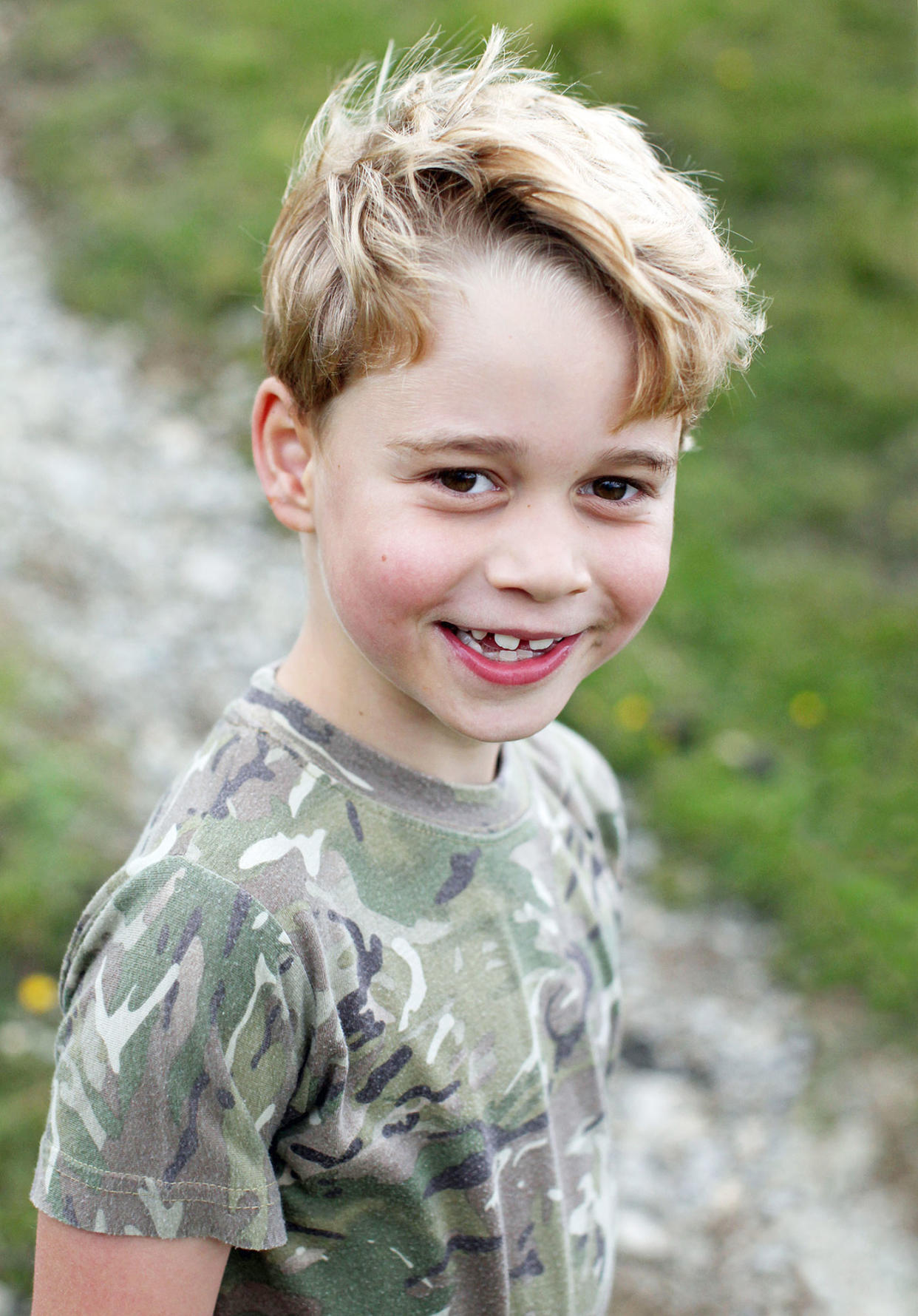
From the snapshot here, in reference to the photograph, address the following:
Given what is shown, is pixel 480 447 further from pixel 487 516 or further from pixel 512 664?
pixel 512 664

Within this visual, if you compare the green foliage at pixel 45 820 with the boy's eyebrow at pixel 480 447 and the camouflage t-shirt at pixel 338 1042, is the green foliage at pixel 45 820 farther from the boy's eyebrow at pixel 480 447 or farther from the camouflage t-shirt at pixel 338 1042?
the boy's eyebrow at pixel 480 447

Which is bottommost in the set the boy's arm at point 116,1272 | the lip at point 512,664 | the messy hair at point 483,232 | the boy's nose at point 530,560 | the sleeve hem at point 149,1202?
the boy's arm at point 116,1272

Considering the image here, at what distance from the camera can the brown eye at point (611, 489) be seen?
4.60 ft

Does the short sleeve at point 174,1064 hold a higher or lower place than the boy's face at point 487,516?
lower

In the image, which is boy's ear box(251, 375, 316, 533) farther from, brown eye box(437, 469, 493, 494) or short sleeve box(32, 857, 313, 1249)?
short sleeve box(32, 857, 313, 1249)

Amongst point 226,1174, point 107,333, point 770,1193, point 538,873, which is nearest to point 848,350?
point 107,333

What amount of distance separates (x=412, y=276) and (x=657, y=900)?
8.73 feet

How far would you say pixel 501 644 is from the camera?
142 centimetres

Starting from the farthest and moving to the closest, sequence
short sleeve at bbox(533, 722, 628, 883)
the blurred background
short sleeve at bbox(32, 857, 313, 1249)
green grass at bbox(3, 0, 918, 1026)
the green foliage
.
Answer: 1. green grass at bbox(3, 0, 918, 1026)
2. the blurred background
3. the green foliage
4. short sleeve at bbox(533, 722, 628, 883)
5. short sleeve at bbox(32, 857, 313, 1249)

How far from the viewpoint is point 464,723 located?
1.44 meters

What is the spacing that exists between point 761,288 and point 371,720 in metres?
4.42

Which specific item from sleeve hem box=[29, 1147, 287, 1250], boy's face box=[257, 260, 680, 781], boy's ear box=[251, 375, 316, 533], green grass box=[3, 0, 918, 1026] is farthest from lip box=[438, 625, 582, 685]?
green grass box=[3, 0, 918, 1026]

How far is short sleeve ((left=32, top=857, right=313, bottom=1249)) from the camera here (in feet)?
4.08

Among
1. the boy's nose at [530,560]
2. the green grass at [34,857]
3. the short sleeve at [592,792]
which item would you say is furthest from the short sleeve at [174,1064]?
the green grass at [34,857]
